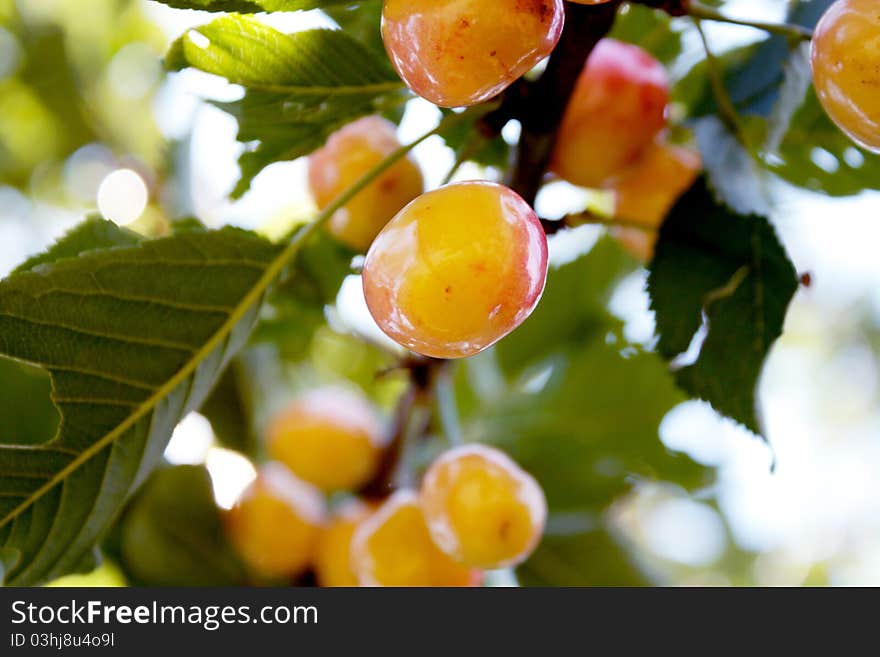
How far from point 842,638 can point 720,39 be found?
516 mm

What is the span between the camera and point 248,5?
551 mm

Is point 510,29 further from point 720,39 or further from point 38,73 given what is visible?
point 38,73

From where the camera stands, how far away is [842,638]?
755mm

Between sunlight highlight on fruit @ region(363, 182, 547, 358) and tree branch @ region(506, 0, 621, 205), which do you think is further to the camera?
tree branch @ region(506, 0, 621, 205)

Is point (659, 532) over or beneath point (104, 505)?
beneath

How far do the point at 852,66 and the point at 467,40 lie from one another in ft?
0.70

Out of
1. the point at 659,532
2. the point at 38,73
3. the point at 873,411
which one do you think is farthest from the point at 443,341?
the point at 873,411

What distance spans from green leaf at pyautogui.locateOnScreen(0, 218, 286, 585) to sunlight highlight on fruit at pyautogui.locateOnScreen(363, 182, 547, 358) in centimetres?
20

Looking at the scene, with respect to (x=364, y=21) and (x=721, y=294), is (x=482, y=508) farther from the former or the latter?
(x=364, y=21)

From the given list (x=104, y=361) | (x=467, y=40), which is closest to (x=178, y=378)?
(x=104, y=361)

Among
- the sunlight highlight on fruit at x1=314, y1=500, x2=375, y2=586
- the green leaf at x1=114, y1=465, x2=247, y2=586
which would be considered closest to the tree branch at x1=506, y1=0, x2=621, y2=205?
the sunlight highlight on fruit at x1=314, y1=500, x2=375, y2=586

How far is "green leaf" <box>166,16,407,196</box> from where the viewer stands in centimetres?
63

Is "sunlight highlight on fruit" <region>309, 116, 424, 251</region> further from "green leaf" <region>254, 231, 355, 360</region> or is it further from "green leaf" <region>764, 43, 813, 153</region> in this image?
"green leaf" <region>764, 43, 813, 153</region>

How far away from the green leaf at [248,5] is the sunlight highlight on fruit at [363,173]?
0.19 m
